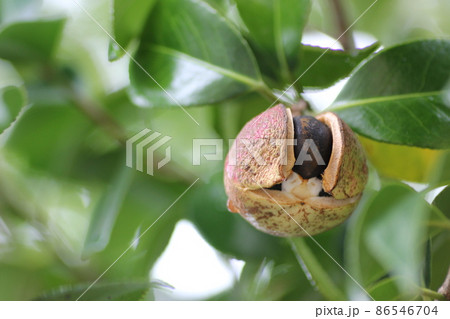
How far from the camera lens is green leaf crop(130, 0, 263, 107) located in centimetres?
75

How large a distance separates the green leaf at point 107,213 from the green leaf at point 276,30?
0.30 metres

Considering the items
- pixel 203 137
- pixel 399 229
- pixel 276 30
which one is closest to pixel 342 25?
pixel 276 30

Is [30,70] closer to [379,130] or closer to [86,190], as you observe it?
[86,190]

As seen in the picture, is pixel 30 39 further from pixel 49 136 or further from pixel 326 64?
pixel 326 64

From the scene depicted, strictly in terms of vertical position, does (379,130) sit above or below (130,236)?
above

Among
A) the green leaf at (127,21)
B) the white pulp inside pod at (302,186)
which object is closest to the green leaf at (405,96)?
the white pulp inside pod at (302,186)

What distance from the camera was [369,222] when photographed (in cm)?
66

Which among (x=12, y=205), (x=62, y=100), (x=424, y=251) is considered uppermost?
(x=62, y=100)

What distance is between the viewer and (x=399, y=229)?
0.59 m

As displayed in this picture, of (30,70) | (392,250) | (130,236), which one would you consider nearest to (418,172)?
(392,250)

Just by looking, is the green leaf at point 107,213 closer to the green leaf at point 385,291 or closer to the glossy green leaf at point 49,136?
the glossy green leaf at point 49,136

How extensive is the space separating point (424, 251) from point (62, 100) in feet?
2.34

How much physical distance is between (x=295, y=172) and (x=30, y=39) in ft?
1.88

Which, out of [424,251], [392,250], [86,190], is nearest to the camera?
[392,250]
